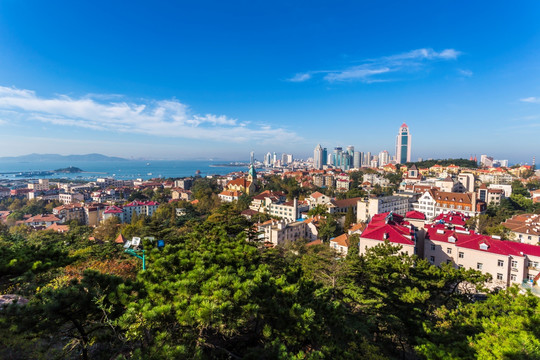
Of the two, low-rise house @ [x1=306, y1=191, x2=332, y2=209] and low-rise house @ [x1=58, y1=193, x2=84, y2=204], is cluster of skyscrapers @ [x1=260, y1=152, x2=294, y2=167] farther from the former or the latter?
low-rise house @ [x1=306, y1=191, x2=332, y2=209]

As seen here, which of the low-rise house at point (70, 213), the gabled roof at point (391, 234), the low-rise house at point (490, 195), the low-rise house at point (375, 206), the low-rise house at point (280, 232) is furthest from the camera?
the low-rise house at point (70, 213)

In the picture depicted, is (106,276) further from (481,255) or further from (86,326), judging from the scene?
(481,255)

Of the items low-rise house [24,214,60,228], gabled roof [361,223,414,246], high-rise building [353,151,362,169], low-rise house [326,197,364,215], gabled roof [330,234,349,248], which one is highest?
high-rise building [353,151,362,169]

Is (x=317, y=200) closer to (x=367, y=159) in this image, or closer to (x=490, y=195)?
(x=490, y=195)

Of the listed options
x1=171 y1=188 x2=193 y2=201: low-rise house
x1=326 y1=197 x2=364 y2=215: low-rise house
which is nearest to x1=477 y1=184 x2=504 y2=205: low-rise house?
x1=326 y1=197 x2=364 y2=215: low-rise house

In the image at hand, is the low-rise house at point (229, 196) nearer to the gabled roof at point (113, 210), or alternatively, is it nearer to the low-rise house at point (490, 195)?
the gabled roof at point (113, 210)

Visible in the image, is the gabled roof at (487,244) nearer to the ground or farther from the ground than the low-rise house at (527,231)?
farther from the ground

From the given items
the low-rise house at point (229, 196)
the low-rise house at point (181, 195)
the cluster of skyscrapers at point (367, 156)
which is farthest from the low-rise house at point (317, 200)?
the cluster of skyscrapers at point (367, 156)
